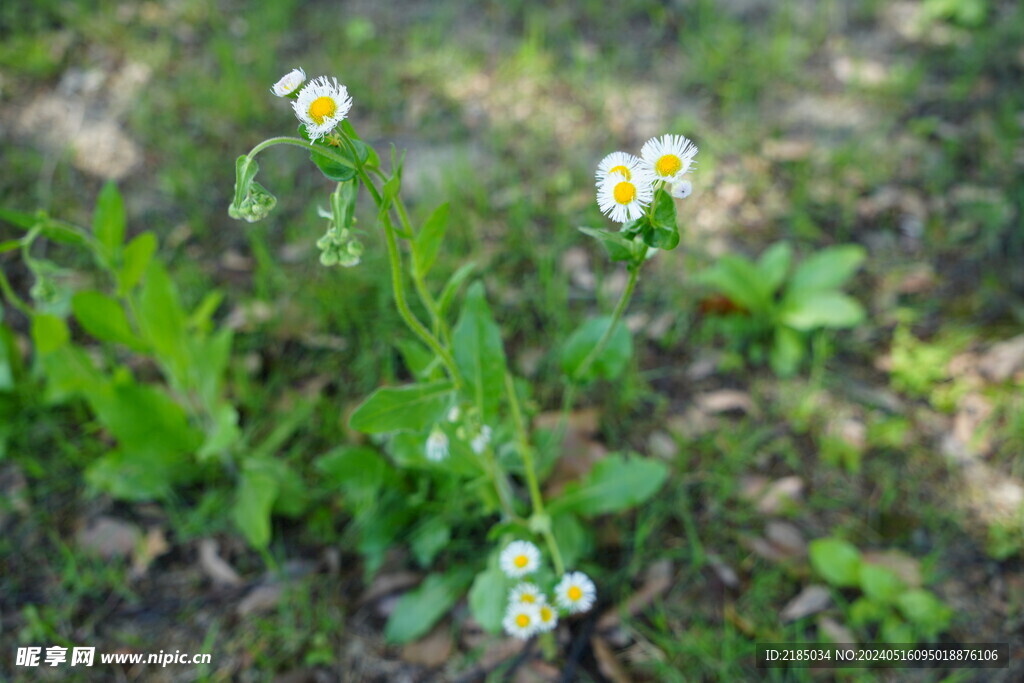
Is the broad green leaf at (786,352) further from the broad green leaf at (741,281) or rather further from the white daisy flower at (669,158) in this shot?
the white daisy flower at (669,158)

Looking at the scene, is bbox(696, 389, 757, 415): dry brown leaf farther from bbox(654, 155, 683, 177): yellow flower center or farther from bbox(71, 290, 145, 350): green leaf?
bbox(71, 290, 145, 350): green leaf

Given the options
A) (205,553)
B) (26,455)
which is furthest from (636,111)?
(26,455)

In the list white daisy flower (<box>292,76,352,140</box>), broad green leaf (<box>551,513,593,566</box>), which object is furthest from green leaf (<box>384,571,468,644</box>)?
white daisy flower (<box>292,76,352,140</box>)

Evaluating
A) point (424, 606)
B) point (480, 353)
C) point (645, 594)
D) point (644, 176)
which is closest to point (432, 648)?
point (424, 606)

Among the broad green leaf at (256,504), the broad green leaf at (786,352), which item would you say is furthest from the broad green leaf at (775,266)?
the broad green leaf at (256,504)

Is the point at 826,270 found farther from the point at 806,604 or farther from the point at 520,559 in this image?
the point at 520,559
